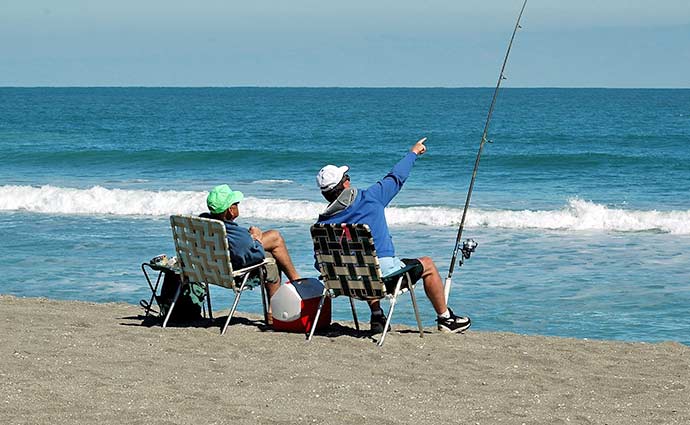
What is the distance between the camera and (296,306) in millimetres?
7117

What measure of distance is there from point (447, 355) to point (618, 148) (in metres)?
26.8

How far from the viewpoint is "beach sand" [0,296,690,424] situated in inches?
198

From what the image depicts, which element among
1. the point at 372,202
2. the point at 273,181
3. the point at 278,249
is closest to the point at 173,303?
the point at 278,249

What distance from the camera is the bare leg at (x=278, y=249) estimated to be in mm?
7160

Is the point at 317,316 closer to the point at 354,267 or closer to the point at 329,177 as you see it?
the point at 354,267

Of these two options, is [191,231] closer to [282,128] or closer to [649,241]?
[649,241]

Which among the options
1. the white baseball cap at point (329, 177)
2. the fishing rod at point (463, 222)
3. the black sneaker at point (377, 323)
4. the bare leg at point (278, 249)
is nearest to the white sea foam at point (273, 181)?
the fishing rod at point (463, 222)

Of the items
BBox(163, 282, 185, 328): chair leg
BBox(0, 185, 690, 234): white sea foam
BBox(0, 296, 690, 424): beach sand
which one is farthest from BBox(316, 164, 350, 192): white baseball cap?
BBox(0, 185, 690, 234): white sea foam

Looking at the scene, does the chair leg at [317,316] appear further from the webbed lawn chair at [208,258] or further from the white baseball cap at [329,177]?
the white baseball cap at [329,177]

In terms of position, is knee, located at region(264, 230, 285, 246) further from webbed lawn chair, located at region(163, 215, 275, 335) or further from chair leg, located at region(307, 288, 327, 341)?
chair leg, located at region(307, 288, 327, 341)

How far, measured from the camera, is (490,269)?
36.8ft

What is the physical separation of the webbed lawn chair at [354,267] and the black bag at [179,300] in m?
1.13

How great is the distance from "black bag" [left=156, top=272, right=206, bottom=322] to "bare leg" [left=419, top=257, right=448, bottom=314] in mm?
1669

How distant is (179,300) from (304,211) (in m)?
10.6
